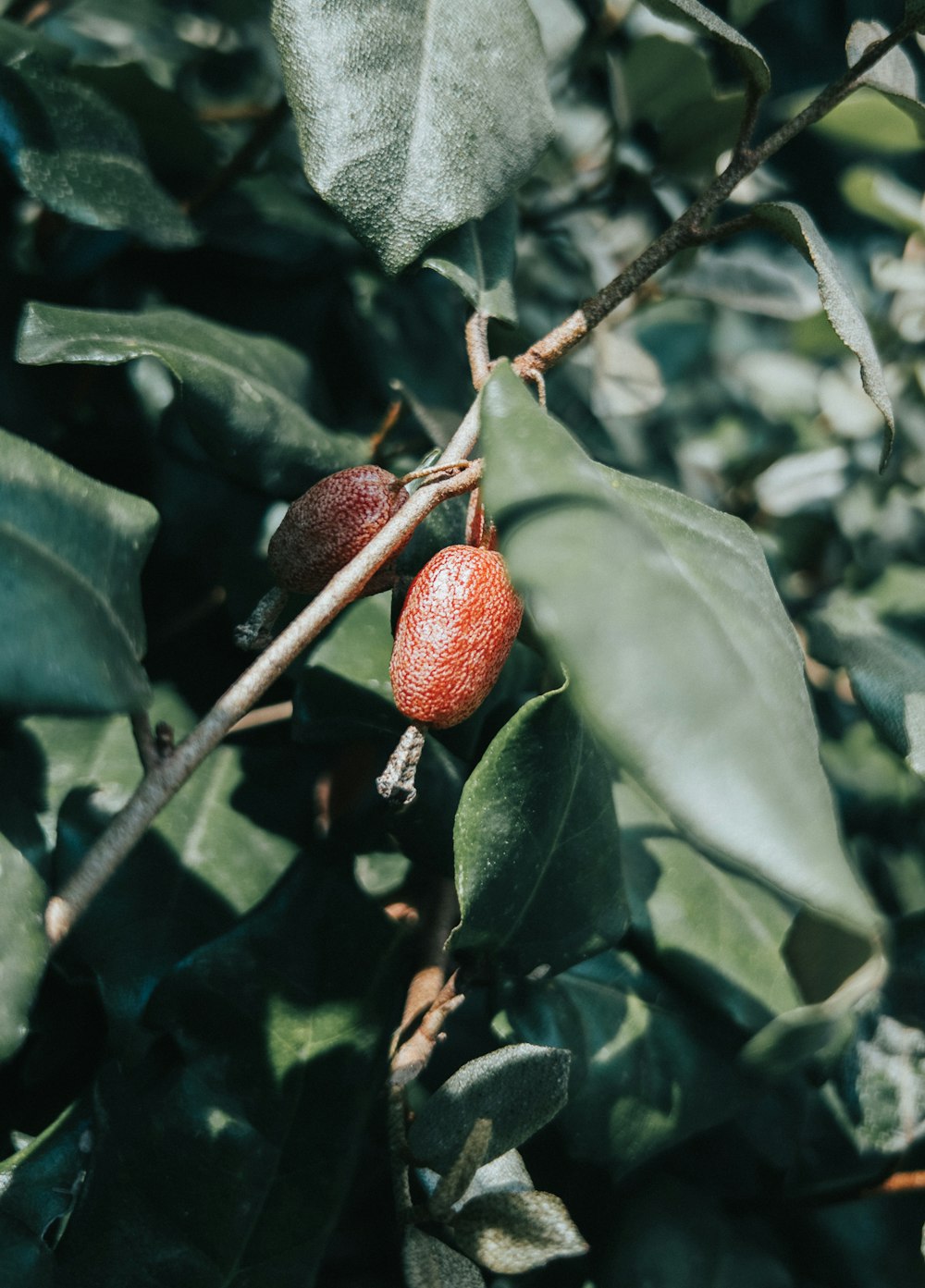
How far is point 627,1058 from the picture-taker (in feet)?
2.61

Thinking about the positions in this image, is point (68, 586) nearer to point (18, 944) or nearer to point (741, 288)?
point (18, 944)

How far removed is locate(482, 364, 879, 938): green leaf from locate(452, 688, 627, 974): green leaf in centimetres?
16

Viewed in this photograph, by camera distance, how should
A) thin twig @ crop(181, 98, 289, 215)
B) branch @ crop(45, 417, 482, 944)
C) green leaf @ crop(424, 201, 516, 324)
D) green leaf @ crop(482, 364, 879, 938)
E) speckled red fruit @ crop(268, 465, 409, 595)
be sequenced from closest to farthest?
green leaf @ crop(482, 364, 879, 938)
branch @ crop(45, 417, 482, 944)
speckled red fruit @ crop(268, 465, 409, 595)
green leaf @ crop(424, 201, 516, 324)
thin twig @ crop(181, 98, 289, 215)

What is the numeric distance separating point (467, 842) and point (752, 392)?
1.22 metres

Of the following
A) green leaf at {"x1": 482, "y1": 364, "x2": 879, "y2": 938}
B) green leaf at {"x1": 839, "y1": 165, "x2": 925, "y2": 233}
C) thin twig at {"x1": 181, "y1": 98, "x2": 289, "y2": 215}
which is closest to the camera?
green leaf at {"x1": 482, "y1": 364, "x2": 879, "y2": 938}

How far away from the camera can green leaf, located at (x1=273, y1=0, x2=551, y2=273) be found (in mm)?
634

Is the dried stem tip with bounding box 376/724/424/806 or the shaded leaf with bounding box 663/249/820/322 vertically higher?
the dried stem tip with bounding box 376/724/424/806

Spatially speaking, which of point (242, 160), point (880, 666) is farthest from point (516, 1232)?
point (242, 160)

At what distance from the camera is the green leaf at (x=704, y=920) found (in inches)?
33.1

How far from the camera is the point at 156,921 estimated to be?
747 millimetres

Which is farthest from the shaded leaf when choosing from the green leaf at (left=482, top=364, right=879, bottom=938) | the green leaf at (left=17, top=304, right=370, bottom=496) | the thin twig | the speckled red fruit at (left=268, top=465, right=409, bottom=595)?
the green leaf at (left=482, top=364, right=879, bottom=938)

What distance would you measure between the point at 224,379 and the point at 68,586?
0.27 metres

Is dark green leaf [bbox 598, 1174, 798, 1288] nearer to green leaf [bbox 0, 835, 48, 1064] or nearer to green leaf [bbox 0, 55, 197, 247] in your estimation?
green leaf [bbox 0, 835, 48, 1064]

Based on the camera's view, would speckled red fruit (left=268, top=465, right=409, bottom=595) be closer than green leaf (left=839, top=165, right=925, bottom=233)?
Yes
